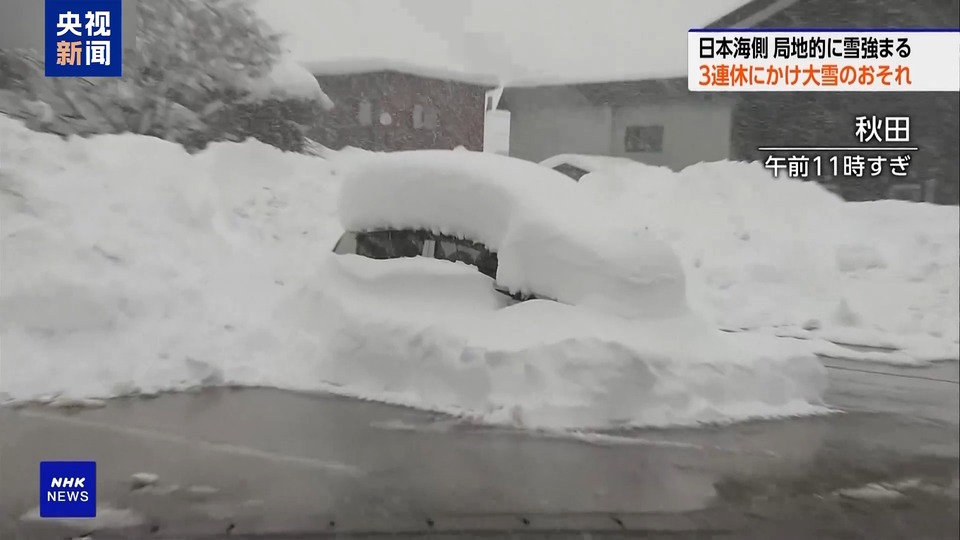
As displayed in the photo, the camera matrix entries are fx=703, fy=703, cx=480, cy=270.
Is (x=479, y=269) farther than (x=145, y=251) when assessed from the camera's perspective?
No

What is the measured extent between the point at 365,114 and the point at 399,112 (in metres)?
0.15

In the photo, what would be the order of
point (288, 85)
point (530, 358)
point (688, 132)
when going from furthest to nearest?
point (288, 85), point (688, 132), point (530, 358)

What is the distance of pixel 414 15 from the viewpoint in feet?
10.2

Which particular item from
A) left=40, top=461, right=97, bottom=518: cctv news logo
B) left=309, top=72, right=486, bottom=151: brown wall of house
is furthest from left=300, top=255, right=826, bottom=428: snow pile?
left=40, top=461, right=97, bottom=518: cctv news logo

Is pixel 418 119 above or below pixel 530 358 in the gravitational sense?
above

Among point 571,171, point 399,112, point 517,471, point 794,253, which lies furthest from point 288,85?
point 794,253

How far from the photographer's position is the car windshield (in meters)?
2.93

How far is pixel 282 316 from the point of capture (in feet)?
10.2

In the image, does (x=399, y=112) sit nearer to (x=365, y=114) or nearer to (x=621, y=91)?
(x=365, y=114)

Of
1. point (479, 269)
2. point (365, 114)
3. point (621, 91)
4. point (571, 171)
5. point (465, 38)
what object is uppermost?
point (465, 38)

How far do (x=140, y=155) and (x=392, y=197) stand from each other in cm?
115

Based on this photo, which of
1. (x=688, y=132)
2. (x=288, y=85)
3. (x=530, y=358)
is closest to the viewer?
(x=530, y=358)

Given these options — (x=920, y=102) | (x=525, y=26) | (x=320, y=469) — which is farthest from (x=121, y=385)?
(x=920, y=102)

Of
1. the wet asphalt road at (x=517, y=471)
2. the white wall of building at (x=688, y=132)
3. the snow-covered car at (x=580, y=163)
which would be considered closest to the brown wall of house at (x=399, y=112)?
the snow-covered car at (x=580, y=163)
